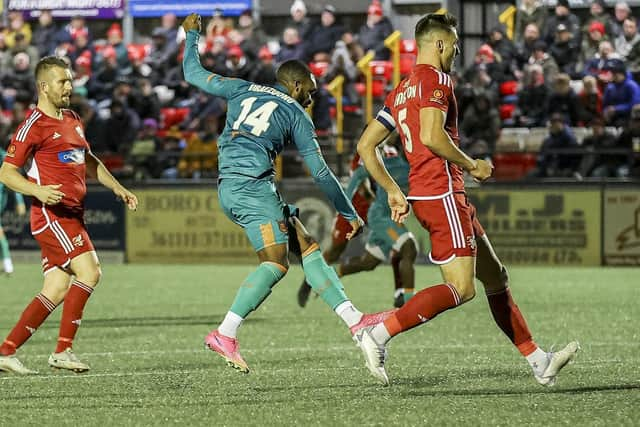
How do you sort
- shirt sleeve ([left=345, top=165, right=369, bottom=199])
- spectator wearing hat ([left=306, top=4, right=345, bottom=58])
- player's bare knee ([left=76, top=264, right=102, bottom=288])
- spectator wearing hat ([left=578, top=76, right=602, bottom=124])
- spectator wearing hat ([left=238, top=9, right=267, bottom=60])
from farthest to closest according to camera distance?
spectator wearing hat ([left=238, top=9, right=267, bottom=60])
spectator wearing hat ([left=306, top=4, right=345, bottom=58])
spectator wearing hat ([left=578, top=76, right=602, bottom=124])
shirt sleeve ([left=345, top=165, right=369, bottom=199])
player's bare knee ([left=76, top=264, right=102, bottom=288])

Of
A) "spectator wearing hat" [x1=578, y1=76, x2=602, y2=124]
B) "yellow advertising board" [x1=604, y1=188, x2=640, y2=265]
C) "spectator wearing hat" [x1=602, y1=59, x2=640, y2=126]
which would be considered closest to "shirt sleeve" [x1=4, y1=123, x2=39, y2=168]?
"yellow advertising board" [x1=604, y1=188, x2=640, y2=265]

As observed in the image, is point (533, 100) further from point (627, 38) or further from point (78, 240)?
point (78, 240)

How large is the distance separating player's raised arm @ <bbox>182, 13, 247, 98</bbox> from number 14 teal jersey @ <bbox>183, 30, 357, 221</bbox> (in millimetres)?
25

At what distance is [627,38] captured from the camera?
22781mm

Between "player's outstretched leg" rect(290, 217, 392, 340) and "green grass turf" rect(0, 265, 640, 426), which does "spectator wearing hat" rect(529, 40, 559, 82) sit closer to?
"green grass turf" rect(0, 265, 640, 426)

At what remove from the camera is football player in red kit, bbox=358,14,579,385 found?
7438 mm

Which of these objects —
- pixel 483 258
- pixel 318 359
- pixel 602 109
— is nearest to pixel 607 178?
pixel 602 109

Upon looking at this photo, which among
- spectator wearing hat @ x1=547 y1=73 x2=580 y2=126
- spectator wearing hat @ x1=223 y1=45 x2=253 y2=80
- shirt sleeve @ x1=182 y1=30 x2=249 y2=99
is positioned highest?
shirt sleeve @ x1=182 y1=30 x2=249 y2=99

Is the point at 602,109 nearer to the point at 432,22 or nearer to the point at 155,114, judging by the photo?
the point at 155,114

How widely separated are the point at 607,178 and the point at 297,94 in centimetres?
1260

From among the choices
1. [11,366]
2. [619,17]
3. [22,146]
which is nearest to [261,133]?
[22,146]

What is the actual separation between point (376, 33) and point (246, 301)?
17.3m

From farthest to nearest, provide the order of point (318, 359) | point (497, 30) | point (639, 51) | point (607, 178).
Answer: point (497, 30), point (639, 51), point (607, 178), point (318, 359)

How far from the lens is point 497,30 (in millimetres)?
24312
